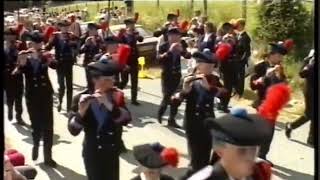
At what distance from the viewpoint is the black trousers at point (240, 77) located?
7.02ft

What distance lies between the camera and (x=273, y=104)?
1808 mm

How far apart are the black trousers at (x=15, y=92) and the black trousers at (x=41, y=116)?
55 millimetres

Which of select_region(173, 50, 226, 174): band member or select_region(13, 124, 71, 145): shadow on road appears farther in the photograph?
select_region(173, 50, 226, 174): band member

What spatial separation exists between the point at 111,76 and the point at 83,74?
0.09 m

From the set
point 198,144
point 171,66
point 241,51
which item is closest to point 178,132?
point 198,144

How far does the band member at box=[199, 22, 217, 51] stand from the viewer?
6.85ft

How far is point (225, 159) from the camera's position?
5.03 ft

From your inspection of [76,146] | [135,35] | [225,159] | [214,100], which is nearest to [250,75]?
[214,100]

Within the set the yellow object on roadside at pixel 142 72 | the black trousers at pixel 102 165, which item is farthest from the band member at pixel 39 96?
the yellow object on roadside at pixel 142 72

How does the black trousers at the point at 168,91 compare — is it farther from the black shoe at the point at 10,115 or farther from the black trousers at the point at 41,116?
the black shoe at the point at 10,115

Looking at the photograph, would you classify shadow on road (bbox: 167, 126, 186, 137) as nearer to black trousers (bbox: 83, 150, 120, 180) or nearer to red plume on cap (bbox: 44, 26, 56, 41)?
black trousers (bbox: 83, 150, 120, 180)

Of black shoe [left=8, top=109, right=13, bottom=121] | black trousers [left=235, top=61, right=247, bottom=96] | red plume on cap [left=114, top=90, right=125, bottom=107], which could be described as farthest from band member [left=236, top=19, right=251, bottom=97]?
black shoe [left=8, top=109, right=13, bottom=121]

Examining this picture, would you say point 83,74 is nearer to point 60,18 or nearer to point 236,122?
point 60,18

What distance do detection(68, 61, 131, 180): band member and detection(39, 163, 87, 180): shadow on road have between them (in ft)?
0.15
